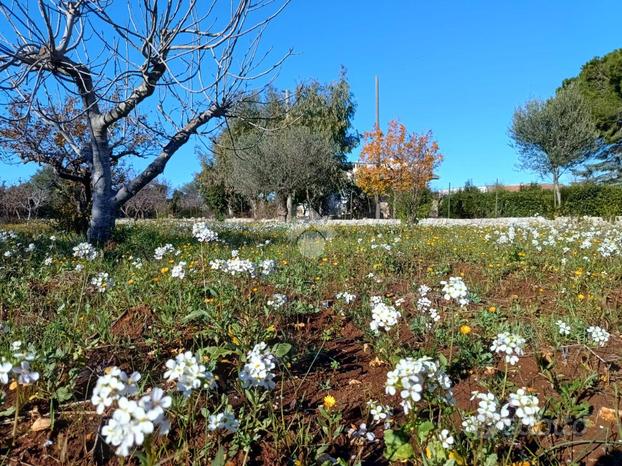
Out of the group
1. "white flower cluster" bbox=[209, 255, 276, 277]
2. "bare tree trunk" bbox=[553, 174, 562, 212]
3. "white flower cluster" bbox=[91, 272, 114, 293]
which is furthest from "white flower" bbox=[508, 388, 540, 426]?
"bare tree trunk" bbox=[553, 174, 562, 212]

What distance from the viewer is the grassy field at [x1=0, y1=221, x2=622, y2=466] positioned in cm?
140

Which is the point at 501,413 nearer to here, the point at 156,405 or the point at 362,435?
the point at 362,435

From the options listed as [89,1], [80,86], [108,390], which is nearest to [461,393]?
[108,390]

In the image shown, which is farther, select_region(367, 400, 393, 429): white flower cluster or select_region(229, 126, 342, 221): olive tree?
select_region(229, 126, 342, 221): olive tree

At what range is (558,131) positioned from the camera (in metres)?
23.9

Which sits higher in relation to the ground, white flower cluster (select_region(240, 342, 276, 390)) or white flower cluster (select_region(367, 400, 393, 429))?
white flower cluster (select_region(240, 342, 276, 390))

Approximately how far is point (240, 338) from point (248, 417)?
0.69m

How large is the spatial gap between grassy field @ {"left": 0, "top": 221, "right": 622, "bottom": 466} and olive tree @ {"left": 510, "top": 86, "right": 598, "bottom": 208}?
22.9 metres

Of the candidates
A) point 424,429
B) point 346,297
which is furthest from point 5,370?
point 346,297

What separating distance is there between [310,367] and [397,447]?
0.59 m

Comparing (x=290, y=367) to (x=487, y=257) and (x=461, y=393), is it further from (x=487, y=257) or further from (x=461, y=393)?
(x=487, y=257)

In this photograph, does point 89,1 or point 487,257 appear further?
point 487,257

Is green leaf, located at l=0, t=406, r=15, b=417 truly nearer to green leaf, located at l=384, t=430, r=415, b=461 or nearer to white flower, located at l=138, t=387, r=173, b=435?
white flower, located at l=138, t=387, r=173, b=435

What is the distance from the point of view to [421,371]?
1.35 meters
